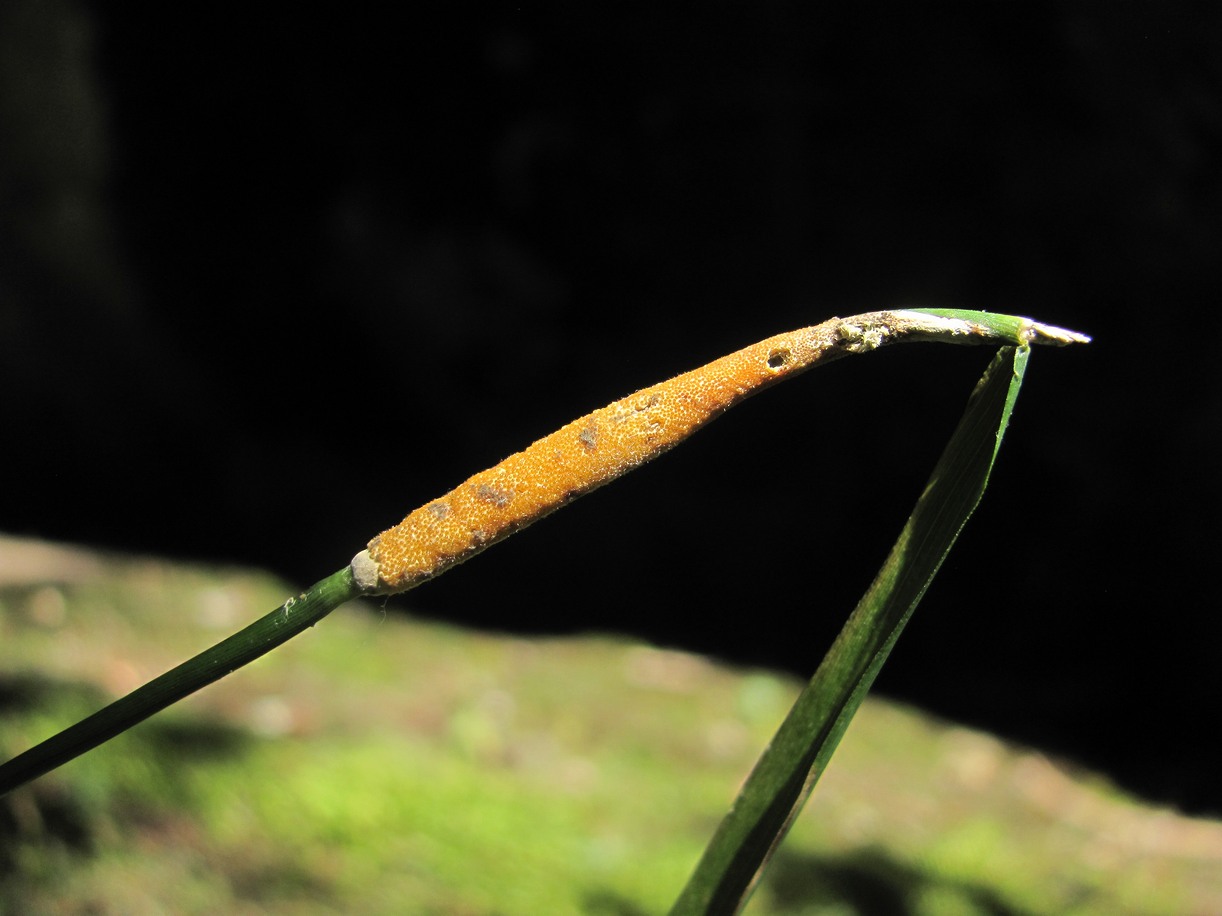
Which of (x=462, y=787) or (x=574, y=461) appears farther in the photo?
(x=462, y=787)

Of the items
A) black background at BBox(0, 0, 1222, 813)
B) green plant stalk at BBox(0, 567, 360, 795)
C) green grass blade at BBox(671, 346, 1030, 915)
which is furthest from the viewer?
black background at BBox(0, 0, 1222, 813)

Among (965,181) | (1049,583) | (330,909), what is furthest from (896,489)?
(330,909)

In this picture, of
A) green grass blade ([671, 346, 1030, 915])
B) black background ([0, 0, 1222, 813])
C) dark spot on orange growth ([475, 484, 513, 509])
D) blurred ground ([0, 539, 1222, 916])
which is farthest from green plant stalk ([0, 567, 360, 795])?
black background ([0, 0, 1222, 813])

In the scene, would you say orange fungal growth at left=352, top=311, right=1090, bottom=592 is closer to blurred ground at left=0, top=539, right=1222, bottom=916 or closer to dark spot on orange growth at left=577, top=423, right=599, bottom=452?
dark spot on orange growth at left=577, top=423, right=599, bottom=452

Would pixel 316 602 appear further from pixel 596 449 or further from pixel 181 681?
pixel 596 449

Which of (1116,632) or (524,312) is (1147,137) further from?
(524,312)

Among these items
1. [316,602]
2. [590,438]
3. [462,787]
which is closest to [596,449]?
[590,438]

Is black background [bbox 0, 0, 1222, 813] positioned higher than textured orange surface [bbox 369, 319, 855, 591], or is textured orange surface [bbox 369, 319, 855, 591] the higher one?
black background [bbox 0, 0, 1222, 813]

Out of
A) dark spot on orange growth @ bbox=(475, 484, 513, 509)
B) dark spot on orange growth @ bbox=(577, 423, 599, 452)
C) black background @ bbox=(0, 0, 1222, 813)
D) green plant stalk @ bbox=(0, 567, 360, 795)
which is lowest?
green plant stalk @ bbox=(0, 567, 360, 795)
